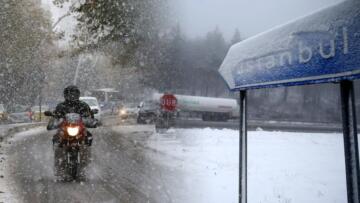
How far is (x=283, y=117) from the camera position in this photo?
2016 inches

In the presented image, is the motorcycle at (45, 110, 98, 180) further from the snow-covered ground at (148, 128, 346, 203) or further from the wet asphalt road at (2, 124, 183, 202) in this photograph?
the snow-covered ground at (148, 128, 346, 203)

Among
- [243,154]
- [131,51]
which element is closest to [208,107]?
[131,51]

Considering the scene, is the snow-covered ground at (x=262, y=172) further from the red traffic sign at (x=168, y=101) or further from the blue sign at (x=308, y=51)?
the blue sign at (x=308, y=51)

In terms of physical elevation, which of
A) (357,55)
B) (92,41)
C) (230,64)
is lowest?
(357,55)

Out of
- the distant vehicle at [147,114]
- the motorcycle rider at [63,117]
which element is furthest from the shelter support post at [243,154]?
the distant vehicle at [147,114]

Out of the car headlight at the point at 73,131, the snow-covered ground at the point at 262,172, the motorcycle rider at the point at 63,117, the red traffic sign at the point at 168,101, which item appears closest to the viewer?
the snow-covered ground at the point at 262,172

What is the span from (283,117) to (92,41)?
37599 mm

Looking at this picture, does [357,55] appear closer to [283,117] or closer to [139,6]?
[139,6]

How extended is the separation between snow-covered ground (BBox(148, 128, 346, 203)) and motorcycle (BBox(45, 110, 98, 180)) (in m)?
2.16

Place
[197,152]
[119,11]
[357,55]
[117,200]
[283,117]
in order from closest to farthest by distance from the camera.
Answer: [357,55] → [117,200] → [197,152] → [119,11] → [283,117]

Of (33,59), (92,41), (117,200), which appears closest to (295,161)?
(117,200)

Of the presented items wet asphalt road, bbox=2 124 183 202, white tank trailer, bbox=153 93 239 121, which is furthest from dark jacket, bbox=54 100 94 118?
white tank trailer, bbox=153 93 239 121

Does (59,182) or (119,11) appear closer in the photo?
(59,182)

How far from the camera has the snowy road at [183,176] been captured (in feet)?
21.2
